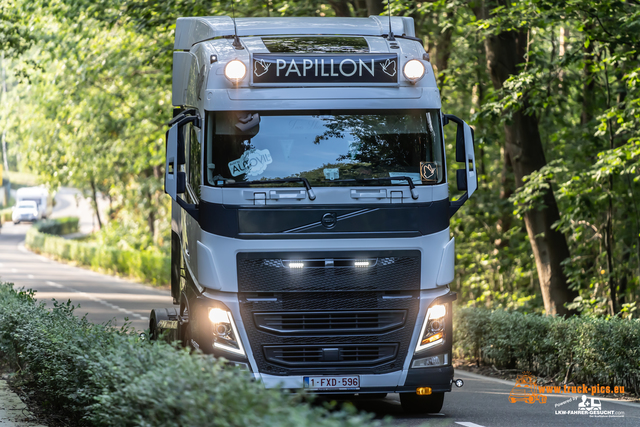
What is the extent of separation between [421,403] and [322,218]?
2.30 metres

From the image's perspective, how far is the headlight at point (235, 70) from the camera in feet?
26.7

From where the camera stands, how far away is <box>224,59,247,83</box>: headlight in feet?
26.7

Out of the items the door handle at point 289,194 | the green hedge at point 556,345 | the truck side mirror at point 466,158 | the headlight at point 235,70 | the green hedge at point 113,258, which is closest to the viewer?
the door handle at point 289,194

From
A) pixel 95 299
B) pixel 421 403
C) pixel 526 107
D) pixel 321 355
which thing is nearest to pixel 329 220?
pixel 321 355

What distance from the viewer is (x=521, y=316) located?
1285 cm

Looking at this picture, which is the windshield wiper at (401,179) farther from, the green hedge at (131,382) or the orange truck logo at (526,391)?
the orange truck logo at (526,391)

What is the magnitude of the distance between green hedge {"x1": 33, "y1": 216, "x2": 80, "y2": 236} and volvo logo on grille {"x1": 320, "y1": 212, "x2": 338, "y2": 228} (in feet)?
208

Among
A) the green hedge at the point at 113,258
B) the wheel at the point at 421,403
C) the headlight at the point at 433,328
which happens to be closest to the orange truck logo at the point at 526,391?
the wheel at the point at 421,403

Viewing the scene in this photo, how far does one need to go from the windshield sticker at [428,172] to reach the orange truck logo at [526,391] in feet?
11.4

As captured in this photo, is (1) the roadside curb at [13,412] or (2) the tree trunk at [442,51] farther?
(2) the tree trunk at [442,51]

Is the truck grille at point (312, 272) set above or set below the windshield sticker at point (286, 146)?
below

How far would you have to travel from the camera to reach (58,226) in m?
75.4

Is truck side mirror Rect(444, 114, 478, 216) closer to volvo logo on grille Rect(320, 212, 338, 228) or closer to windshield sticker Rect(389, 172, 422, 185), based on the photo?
windshield sticker Rect(389, 172, 422, 185)

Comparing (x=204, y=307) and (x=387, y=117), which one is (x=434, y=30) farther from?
(x=204, y=307)
